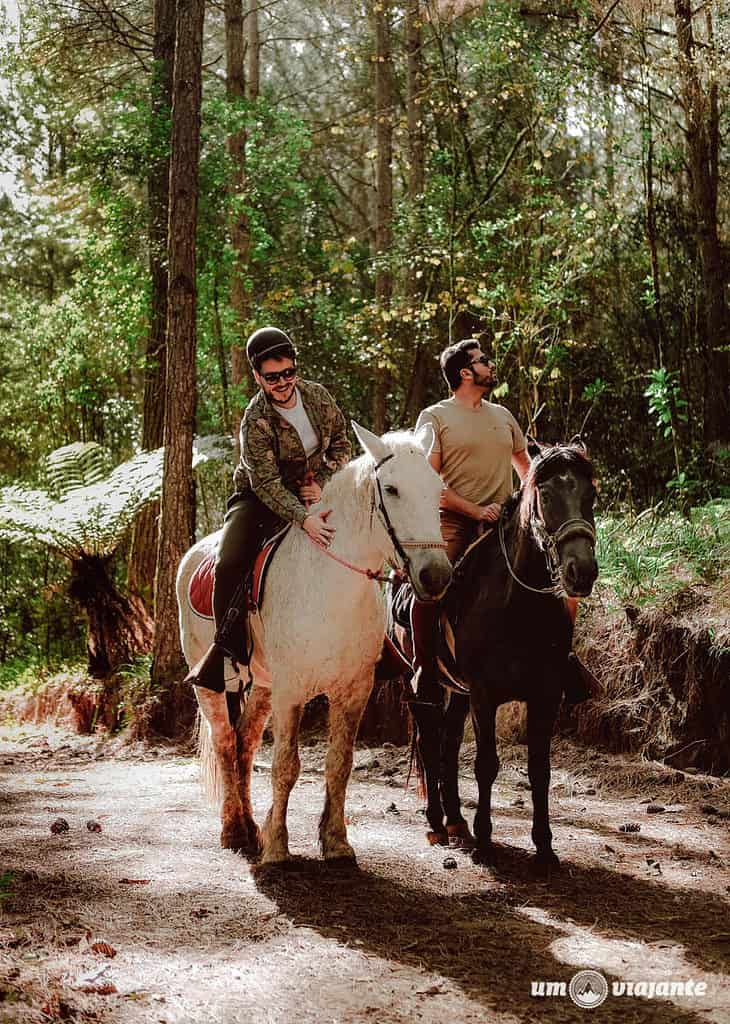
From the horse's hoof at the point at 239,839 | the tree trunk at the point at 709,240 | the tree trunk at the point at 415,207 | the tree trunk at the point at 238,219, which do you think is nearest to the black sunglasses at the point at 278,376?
the horse's hoof at the point at 239,839

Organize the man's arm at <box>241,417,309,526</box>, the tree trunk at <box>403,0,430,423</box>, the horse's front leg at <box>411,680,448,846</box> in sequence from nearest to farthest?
the man's arm at <box>241,417,309,526</box>, the horse's front leg at <box>411,680,448,846</box>, the tree trunk at <box>403,0,430,423</box>

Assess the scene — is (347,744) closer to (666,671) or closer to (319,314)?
(666,671)

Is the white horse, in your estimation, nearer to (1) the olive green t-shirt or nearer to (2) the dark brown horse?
(2) the dark brown horse

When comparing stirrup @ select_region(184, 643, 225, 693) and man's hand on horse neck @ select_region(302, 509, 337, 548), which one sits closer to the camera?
man's hand on horse neck @ select_region(302, 509, 337, 548)

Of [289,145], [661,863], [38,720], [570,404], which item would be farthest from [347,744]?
[289,145]

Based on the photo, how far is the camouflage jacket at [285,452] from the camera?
4.92 meters

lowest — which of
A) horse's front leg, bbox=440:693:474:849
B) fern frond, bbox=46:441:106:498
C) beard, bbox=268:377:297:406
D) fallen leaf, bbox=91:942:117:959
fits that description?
fallen leaf, bbox=91:942:117:959

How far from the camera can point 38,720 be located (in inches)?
436

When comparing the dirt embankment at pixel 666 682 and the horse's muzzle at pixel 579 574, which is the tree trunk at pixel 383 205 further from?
the horse's muzzle at pixel 579 574

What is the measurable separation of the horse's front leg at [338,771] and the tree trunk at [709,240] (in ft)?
24.3

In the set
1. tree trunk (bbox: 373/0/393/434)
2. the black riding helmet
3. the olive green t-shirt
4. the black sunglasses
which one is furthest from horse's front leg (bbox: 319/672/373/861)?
tree trunk (bbox: 373/0/393/434)

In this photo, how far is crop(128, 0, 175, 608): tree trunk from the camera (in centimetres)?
1189

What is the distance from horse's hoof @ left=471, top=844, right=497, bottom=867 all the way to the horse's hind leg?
A: 1291 mm

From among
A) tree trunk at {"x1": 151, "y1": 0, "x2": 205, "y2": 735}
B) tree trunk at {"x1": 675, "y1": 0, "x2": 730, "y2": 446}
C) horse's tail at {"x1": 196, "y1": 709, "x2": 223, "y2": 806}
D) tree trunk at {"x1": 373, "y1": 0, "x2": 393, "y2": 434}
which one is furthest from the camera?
tree trunk at {"x1": 373, "y1": 0, "x2": 393, "y2": 434}
